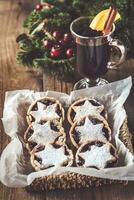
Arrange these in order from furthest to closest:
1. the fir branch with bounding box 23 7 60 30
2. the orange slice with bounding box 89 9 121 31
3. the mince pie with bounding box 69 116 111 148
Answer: the fir branch with bounding box 23 7 60 30, the orange slice with bounding box 89 9 121 31, the mince pie with bounding box 69 116 111 148

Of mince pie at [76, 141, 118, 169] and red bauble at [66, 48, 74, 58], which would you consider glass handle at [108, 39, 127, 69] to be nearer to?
red bauble at [66, 48, 74, 58]

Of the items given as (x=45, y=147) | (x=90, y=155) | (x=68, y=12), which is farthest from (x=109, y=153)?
(x=68, y=12)

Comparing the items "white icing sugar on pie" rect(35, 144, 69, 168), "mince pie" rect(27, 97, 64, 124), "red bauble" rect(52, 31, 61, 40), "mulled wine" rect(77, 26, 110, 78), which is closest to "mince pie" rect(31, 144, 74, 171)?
"white icing sugar on pie" rect(35, 144, 69, 168)

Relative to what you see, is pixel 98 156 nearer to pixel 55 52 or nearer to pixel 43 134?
pixel 43 134

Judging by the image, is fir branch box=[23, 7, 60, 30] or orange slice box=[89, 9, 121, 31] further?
fir branch box=[23, 7, 60, 30]

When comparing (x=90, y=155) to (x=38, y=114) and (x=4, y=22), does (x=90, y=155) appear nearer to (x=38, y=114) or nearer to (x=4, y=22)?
(x=38, y=114)

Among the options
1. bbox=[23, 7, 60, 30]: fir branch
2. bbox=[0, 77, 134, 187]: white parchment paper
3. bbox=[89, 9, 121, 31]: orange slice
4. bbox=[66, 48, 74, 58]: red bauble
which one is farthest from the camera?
bbox=[23, 7, 60, 30]: fir branch
